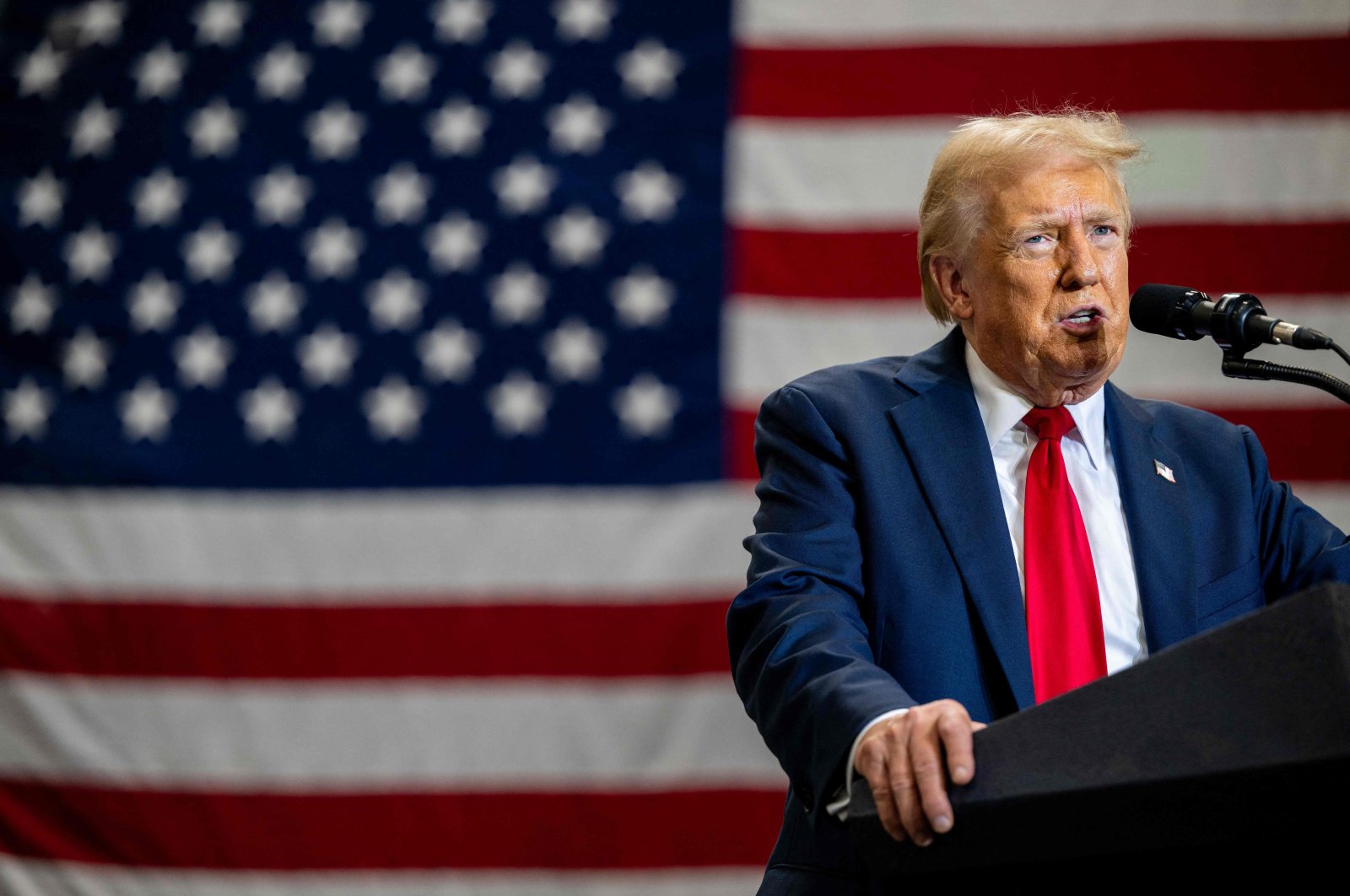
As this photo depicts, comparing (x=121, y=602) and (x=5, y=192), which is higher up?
(x=5, y=192)

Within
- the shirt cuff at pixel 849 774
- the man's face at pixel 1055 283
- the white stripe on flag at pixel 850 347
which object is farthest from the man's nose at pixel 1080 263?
the white stripe on flag at pixel 850 347

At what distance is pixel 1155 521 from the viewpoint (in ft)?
4.65

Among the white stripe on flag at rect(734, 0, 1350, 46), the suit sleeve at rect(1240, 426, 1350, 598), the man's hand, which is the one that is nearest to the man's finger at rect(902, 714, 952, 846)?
the man's hand

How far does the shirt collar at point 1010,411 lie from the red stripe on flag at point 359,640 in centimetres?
114

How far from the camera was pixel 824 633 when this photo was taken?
118 cm

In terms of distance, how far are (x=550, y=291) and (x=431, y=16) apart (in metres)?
0.72

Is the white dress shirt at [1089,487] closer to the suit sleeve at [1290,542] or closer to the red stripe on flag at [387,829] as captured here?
the suit sleeve at [1290,542]

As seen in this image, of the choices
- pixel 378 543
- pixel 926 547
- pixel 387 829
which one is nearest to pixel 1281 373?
pixel 926 547

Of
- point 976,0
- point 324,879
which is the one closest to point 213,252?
point 324,879

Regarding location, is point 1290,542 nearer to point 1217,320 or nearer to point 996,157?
point 1217,320

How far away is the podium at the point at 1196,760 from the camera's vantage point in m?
0.71

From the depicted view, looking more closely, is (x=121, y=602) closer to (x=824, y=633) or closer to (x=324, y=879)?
(x=324, y=879)

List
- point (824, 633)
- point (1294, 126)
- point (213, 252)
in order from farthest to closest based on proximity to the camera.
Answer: point (213, 252) → point (1294, 126) → point (824, 633)

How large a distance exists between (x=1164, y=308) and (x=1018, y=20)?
1.62 metres
